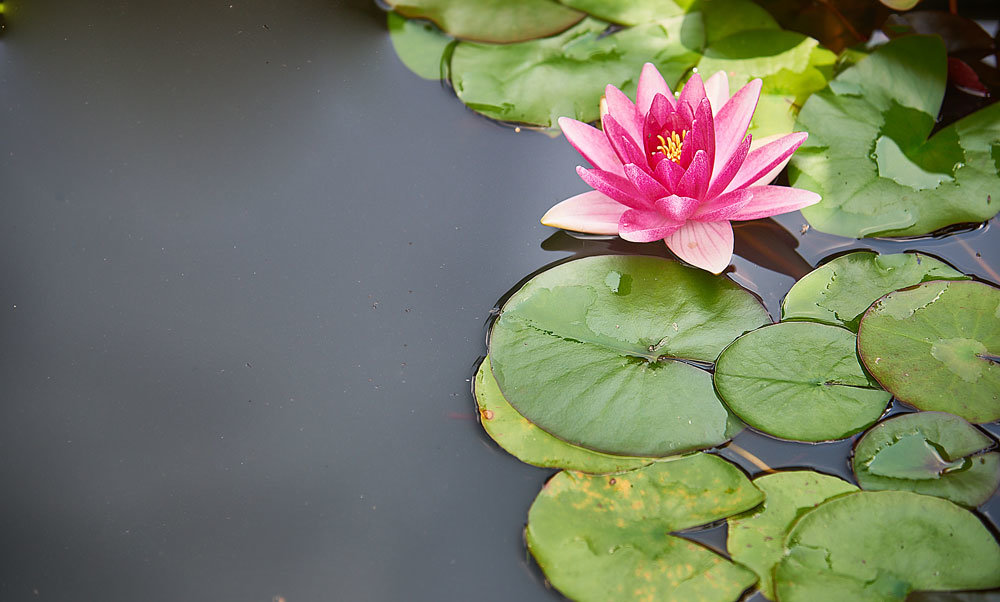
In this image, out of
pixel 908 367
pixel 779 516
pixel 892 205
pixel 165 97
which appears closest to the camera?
pixel 779 516

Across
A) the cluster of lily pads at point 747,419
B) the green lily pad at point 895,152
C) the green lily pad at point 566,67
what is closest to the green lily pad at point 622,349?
the cluster of lily pads at point 747,419

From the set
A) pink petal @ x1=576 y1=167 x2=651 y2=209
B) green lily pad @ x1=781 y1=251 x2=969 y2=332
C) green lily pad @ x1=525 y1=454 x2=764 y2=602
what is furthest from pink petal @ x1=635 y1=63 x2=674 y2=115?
green lily pad @ x1=525 y1=454 x2=764 y2=602

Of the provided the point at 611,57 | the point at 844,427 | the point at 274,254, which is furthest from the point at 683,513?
the point at 611,57

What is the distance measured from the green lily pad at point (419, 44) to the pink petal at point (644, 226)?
0.80 m

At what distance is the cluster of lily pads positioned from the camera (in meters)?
1.31

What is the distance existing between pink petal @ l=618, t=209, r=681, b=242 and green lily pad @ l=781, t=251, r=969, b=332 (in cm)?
32

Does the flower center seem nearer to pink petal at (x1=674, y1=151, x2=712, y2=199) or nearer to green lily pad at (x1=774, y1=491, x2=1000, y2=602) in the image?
pink petal at (x1=674, y1=151, x2=712, y2=199)

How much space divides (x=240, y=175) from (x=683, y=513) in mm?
1415

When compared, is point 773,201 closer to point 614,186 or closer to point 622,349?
point 614,186

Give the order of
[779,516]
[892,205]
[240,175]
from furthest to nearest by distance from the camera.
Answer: [240,175] < [892,205] < [779,516]

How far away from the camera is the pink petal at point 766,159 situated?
1.61 m

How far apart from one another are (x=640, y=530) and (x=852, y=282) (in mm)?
774

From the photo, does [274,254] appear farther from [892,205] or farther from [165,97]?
[892,205]

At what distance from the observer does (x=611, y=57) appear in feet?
6.70
